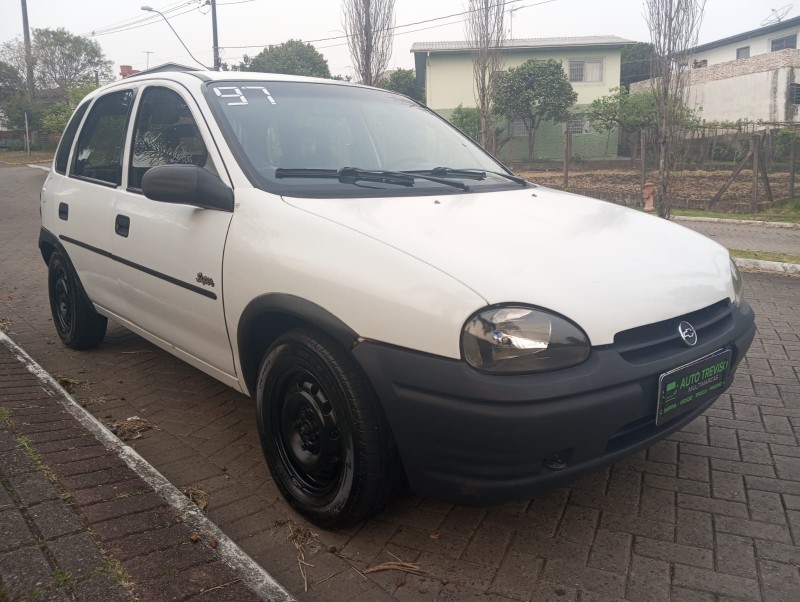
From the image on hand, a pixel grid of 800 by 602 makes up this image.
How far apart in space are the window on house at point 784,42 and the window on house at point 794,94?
441 inches

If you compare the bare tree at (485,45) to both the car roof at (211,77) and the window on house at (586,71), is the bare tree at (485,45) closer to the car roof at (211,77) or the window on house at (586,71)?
the car roof at (211,77)

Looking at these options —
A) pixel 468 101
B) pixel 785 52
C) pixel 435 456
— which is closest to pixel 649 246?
pixel 435 456

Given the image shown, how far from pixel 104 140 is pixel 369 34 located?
46.4ft

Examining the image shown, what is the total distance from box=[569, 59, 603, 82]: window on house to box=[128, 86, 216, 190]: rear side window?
3151 cm

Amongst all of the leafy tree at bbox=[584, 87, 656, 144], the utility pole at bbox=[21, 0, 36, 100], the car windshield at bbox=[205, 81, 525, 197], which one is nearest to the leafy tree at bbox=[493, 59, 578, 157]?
the leafy tree at bbox=[584, 87, 656, 144]

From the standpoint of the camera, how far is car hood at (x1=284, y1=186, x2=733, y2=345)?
7.48 ft

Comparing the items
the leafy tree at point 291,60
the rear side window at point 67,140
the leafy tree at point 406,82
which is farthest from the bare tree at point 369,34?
the leafy tree at point 291,60

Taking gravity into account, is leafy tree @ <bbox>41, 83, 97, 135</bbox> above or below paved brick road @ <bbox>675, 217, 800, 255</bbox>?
above

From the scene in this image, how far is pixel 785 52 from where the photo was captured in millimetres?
25734

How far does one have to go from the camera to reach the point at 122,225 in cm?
378

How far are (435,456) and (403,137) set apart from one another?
1989 millimetres

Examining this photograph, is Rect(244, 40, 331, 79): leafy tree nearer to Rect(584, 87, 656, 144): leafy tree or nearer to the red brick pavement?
Rect(584, 87, 656, 144): leafy tree

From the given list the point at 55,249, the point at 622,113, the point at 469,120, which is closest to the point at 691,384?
the point at 55,249

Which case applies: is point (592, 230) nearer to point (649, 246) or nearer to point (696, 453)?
point (649, 246)
